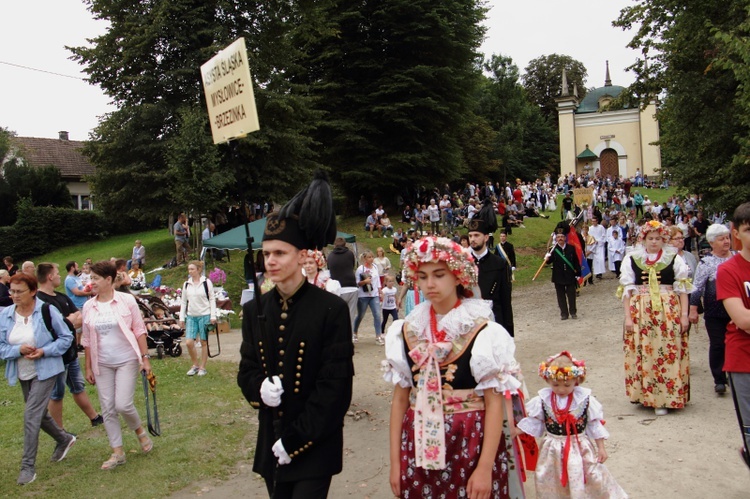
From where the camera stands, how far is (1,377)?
11969 mm

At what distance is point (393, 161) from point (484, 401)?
98.1ft

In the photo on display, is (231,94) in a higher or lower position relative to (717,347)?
higher

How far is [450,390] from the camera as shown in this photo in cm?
355

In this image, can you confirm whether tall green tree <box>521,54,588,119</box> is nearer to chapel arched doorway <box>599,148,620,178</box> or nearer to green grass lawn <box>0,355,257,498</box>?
chapel arched doorway <box>599,148,620,178</box>

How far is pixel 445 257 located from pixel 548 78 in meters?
80.4

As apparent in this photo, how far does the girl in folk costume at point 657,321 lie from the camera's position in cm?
748

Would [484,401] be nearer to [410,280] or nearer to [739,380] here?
[410,280]

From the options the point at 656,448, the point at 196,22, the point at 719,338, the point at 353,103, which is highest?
the point at 196,22

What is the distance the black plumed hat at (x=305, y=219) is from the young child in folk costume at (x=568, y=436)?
2.21m

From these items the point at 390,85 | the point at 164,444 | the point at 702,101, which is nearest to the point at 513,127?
the point at 390,85

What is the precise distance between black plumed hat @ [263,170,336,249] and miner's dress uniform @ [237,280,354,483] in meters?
0.27

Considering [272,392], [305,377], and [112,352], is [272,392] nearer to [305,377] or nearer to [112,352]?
[305,377]

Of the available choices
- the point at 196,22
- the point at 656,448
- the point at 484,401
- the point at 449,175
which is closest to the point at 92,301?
the point at 484,401

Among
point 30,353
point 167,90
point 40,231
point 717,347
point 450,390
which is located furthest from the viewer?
point 40,231
